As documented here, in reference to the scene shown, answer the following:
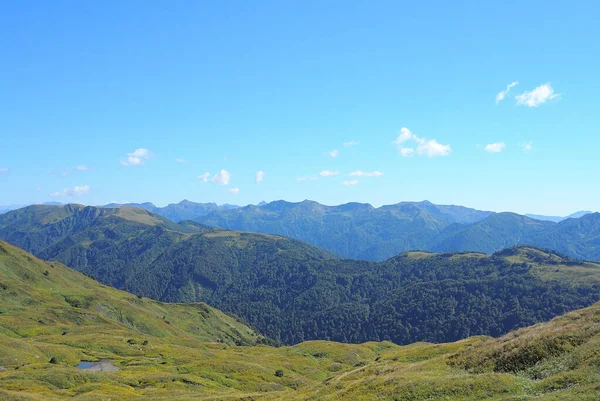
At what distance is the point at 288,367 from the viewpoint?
391ft

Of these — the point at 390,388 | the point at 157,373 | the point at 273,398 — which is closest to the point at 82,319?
the point at 157,373

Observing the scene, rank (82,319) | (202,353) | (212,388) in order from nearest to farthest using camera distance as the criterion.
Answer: (212,388) < (202,353) < (82,319)

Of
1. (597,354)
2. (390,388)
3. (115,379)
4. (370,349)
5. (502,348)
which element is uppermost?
(597,354)

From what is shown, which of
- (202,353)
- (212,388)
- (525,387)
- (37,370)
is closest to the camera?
(525,387)

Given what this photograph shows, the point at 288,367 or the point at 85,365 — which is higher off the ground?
the point at 85,365

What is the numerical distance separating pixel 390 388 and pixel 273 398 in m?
26.8

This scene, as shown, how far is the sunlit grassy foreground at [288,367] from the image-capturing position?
127 ft

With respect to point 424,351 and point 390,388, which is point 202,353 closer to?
point 424,351

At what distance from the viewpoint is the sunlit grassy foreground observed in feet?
127

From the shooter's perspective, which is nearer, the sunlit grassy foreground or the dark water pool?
the sunlit grassy foreground

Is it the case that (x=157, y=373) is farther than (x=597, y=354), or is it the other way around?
(x=157, y=373)

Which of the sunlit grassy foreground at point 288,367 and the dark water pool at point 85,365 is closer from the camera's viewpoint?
the sunlit grassy foreground at point 288,367

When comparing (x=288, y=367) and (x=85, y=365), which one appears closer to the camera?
(x=85, y=365)

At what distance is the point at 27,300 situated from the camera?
168250 millimetres
